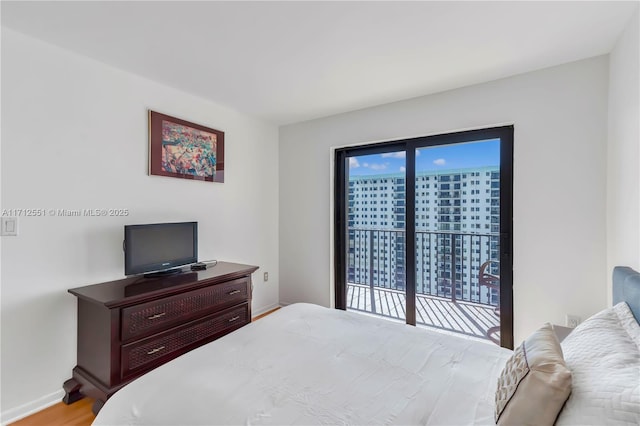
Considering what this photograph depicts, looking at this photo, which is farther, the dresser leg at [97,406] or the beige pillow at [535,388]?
the dresser leg at [97,406]

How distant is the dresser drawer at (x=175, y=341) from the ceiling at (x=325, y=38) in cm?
204

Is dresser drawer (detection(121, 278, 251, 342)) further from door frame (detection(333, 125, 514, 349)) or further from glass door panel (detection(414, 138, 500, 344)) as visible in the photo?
glass door panel (detection(414, 138, 500, 344))

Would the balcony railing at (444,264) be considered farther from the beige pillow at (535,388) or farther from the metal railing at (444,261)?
the beige pillow at (535,388)

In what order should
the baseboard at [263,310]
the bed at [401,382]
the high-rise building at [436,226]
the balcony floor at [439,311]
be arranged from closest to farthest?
the bed at [401,382], the high-rise building at [436,226], the balcony floor at [439,311], the baseboard at [263,310]

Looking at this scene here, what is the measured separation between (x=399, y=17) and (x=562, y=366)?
186 centimetres

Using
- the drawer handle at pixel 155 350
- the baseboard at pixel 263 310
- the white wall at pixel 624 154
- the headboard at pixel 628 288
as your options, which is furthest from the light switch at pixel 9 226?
the white wall at pixel 624 154

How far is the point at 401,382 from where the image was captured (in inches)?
48.7

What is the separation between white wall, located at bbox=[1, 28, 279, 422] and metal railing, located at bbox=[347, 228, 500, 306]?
2.37 metres

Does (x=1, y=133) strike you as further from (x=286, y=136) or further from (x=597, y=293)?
(x=597, y=293)

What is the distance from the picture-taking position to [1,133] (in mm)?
1812

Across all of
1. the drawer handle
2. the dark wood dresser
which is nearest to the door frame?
the dark wood dresser

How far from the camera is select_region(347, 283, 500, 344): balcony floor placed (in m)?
3.06

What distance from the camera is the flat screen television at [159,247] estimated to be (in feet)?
7.34

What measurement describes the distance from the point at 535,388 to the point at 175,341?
220cm
